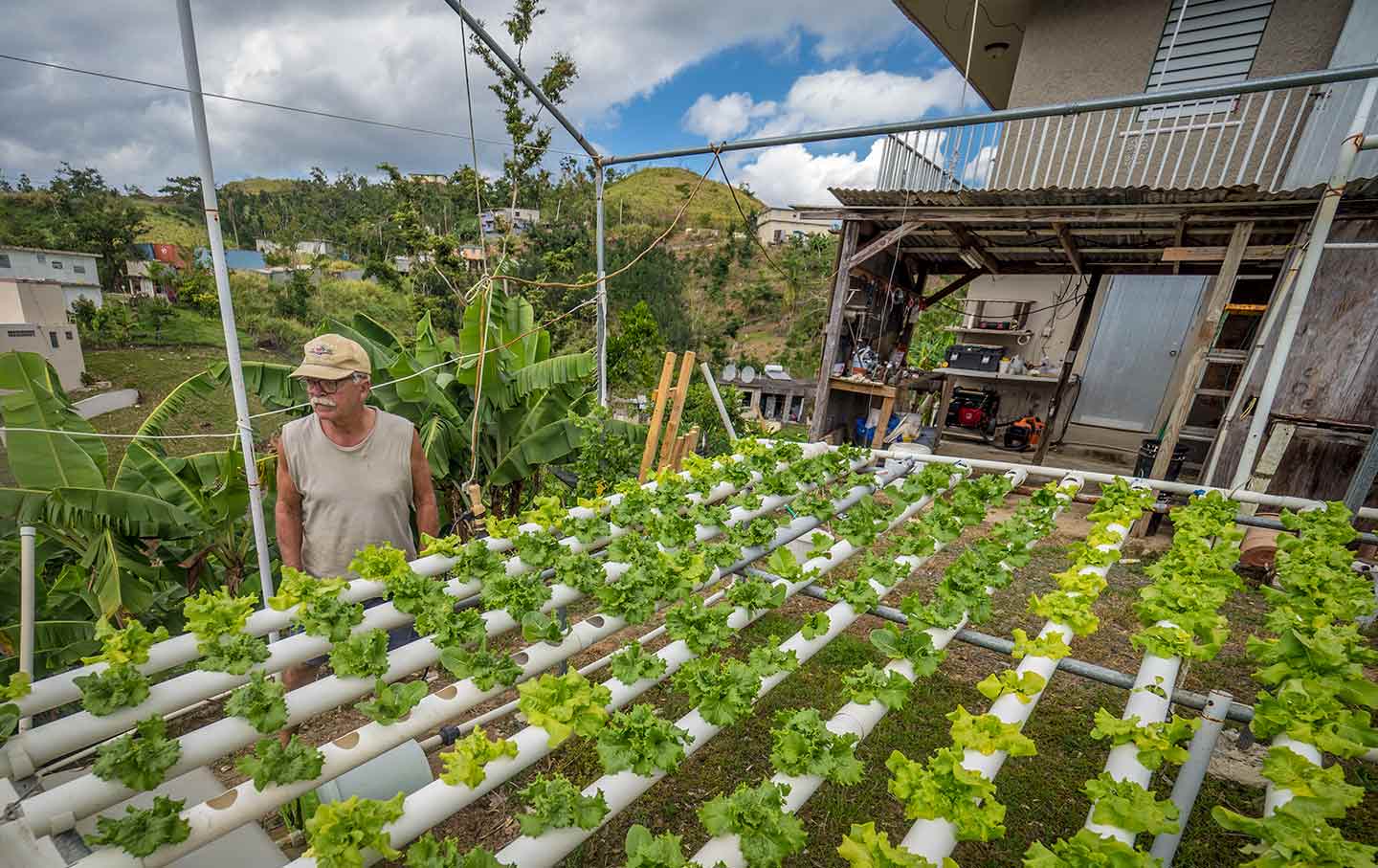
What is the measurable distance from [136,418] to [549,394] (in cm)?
1226

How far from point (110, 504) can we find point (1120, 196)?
816cm

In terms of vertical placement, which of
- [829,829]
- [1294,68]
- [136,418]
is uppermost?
[1294,68]

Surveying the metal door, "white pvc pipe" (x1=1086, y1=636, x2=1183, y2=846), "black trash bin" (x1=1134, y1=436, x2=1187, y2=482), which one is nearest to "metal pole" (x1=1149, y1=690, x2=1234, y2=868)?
"white pvc pipe" (x1=1086, y1=636, x2=1183, y2=846)

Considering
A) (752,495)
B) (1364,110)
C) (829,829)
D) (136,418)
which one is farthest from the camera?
(136,418)

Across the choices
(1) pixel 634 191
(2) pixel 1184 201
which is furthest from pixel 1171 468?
(1) pixel 634 191

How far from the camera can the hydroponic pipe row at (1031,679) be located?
51.0 inches

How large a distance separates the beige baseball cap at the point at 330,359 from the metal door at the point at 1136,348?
11664 millimetres

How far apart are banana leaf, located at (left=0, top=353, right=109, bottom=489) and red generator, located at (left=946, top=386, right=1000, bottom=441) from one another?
11.6 meters

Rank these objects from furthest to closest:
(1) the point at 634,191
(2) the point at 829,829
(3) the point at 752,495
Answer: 1. (1) the point at 634,191
2. (3) the point at 752,495
3. (2) the point at 829,829

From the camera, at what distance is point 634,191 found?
77812 millimetres

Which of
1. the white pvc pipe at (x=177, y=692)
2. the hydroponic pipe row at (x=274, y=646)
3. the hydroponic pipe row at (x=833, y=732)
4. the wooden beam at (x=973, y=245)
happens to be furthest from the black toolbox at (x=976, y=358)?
the white pvc pipe at (x=177, y=692)

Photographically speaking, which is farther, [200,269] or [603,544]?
[200,269]

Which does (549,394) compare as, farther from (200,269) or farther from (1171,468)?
(200,269)

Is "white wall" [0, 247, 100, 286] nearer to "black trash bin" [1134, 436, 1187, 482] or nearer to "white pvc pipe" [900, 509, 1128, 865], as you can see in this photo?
"white pvc pipe" [900, 509, 1128, 865]
